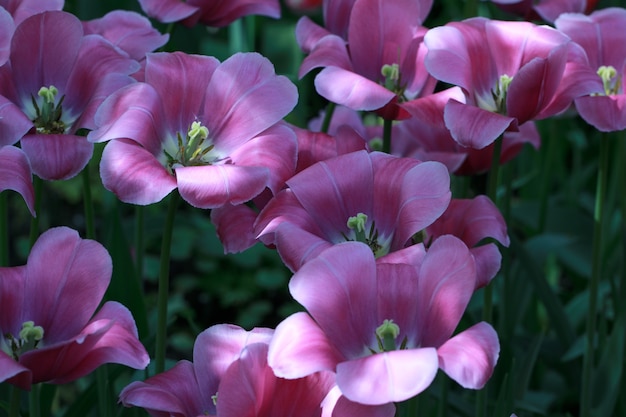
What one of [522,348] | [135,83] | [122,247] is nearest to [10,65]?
[135,83]

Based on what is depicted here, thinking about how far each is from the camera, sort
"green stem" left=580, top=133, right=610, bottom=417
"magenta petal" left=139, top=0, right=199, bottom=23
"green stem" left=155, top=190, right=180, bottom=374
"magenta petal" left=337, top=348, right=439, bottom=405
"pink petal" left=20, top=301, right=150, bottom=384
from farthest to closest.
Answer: "magenta petal" left=139, top=0, right=199, bottom=23 < "green stem" left=580, top=133, right=610, bottom=417 < "green stem" left=155, top=190, right=180, bottom=374 < "pink petal" left=20, top=301, right=150, bottom=384 < "magenta petal" left=337, top=348, right=439, bottom=405

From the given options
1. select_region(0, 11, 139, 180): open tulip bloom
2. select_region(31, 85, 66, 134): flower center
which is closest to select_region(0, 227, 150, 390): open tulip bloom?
select_region(0, 11, 139, 180): open tulip bloom

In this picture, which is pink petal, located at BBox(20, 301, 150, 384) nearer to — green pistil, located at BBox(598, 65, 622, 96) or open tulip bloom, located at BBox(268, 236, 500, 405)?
open tulip bloom, located at BBox(268, 236, 500, 405)

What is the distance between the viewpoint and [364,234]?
1.43 m

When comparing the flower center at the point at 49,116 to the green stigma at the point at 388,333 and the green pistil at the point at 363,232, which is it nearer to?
the green pistil at the point at 363,232

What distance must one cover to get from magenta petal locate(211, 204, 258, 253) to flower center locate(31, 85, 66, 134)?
0.30 m

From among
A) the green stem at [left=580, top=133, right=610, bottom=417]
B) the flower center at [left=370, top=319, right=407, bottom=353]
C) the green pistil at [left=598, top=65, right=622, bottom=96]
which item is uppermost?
the green pistil at [left=598, top=65, right=622, bottom=96]

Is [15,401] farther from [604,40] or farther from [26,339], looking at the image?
[604,40]

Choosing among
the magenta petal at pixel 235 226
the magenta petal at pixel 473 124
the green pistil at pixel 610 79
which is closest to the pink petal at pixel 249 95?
the magenta petal at pixel 235 226

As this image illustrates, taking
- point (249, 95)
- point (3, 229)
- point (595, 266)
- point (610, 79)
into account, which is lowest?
point (595, 266)

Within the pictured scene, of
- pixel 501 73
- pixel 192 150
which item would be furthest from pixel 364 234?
pixel 501 73

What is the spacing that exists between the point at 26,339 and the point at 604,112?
849 mm

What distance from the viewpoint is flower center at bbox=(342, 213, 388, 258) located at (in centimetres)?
141

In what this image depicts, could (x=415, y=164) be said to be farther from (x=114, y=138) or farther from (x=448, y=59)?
(x=114, y=138)
